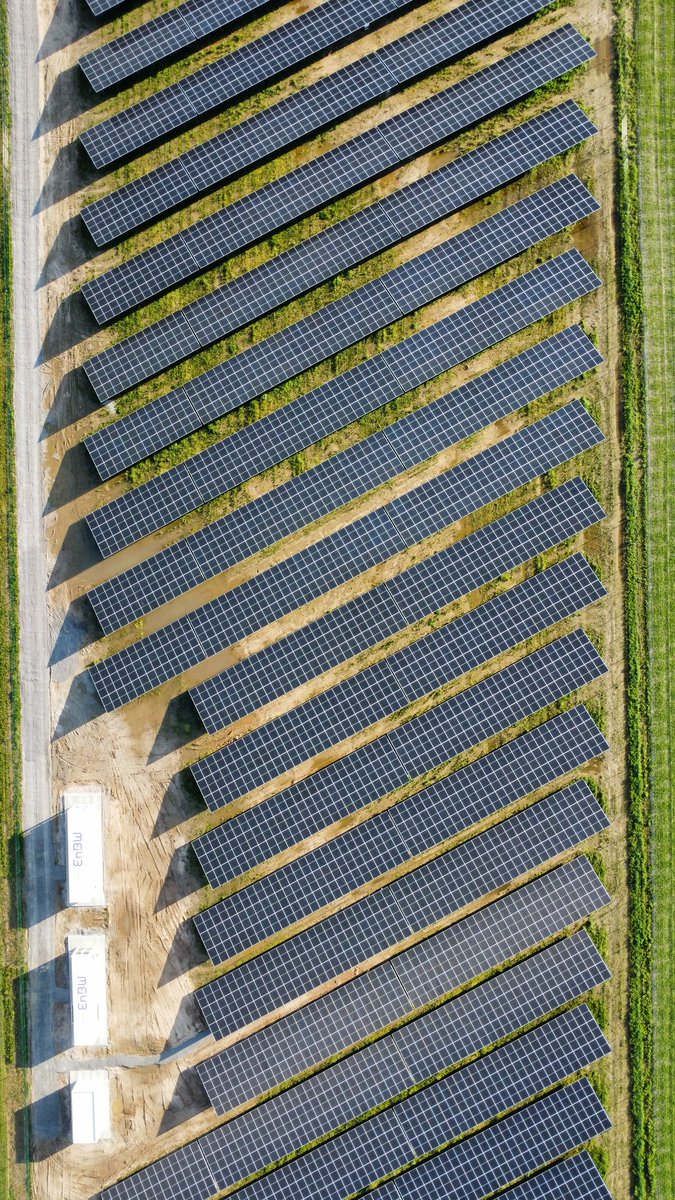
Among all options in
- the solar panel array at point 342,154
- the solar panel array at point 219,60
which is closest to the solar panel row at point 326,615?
the solar panel array at point 342,154

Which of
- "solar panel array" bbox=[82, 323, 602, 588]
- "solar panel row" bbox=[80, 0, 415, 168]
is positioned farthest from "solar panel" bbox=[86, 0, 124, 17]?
"solar panel array" bbox=[82, 323, 602, 588]

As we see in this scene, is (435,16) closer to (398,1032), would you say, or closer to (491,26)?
(491,26)

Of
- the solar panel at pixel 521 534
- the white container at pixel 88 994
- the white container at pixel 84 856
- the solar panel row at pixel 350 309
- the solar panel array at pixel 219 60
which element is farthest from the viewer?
the solar panel array at pixel 219 60

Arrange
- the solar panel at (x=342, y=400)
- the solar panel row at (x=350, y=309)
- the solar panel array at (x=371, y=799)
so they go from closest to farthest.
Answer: the solar panel array at (x=371, y=799) → the solar panel at (x=342, y=400) → the solar panel row at (x=350, y=309)

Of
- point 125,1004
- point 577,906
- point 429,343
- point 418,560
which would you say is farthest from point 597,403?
point 125,1004

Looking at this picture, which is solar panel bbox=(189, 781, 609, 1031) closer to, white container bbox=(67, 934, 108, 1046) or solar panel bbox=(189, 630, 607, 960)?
solar panel bbox=(189, 630, 607, 960)

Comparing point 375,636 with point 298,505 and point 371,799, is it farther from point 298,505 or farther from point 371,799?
point 371,799

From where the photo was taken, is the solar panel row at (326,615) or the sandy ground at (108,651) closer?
the sandy ground at (108,651)

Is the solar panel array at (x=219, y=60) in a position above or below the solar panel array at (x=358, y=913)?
above

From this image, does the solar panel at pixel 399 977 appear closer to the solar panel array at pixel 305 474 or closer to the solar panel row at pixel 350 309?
the solar panel array at pixel 305 474
